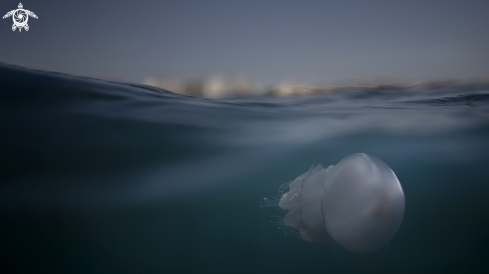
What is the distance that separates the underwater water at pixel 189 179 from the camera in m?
2.06

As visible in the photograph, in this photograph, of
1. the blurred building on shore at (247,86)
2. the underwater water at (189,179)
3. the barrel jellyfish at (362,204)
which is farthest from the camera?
the blurred building on shore at (247,86)

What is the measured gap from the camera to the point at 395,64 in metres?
4.20

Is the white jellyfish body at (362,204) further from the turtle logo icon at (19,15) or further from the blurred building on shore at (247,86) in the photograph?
the turtle logo icon at (19,15)

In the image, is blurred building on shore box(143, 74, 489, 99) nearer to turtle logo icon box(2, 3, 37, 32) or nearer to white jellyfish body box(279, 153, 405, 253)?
turtle logo icon box(2, 3, 37, 32)

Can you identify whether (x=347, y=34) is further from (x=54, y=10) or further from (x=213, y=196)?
(x=54, y=10)

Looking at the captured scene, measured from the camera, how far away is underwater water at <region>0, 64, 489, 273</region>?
2.06 meters

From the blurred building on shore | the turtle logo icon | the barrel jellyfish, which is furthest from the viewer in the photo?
the blurred building on shore

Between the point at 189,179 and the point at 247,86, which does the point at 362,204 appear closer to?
the point at 189,179

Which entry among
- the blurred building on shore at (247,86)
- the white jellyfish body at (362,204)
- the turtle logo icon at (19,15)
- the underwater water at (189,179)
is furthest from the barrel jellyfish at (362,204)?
the turtle logo icon at (19,15)

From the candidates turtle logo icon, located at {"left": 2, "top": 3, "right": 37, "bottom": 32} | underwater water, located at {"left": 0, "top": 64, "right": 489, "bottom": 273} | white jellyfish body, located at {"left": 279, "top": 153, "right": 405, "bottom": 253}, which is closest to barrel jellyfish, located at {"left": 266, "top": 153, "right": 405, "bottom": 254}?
white jellyfish body, located at {"left": 279, "top": 153, "right": 405, "bottom": 253}

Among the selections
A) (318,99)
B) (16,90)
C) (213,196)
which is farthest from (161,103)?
(318,99)

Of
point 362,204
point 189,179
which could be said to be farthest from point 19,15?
point 362,204

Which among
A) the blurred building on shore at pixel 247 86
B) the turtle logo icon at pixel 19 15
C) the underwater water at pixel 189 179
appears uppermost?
the turtle logo icon at pixel 19 15

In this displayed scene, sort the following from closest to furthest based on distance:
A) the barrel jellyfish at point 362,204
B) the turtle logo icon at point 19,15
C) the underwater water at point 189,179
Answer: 1. the barrel jellyfish at point 362,204
2. the underwater water at point 189,179
3. the turtle logo icon at point 19,15
